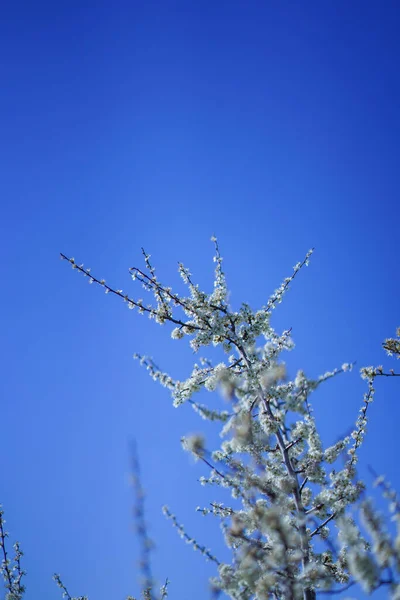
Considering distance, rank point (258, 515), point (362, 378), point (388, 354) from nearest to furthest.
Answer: point (258, 515), point (362, 378), point (388, 354)

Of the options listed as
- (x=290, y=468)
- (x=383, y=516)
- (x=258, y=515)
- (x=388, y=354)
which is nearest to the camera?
(x=383, y=516)

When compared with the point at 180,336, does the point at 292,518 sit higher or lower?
lower

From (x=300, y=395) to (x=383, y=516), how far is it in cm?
267

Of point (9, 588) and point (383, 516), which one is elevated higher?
point (383, 516)

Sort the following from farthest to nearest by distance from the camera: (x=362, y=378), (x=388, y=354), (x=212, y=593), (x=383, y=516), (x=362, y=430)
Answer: (x=388, y=354) < (x=362, y=378) < (x=362, y=430) < (x=212, y=593) < (x=383, y=516)

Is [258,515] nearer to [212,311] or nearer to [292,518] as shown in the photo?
[292,518]

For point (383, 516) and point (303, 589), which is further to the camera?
point (303, 589)

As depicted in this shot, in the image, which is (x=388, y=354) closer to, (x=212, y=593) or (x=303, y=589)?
(x=303, y=589)

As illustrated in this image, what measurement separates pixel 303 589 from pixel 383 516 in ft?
8.91

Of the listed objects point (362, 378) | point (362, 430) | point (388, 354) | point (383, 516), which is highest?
point (388, 354)

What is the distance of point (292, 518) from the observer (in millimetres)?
8000

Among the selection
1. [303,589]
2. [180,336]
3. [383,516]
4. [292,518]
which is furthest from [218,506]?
[383,516]

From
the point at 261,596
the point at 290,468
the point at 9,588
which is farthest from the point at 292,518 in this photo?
the point at 9,588

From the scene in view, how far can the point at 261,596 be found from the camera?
6.37 metres
